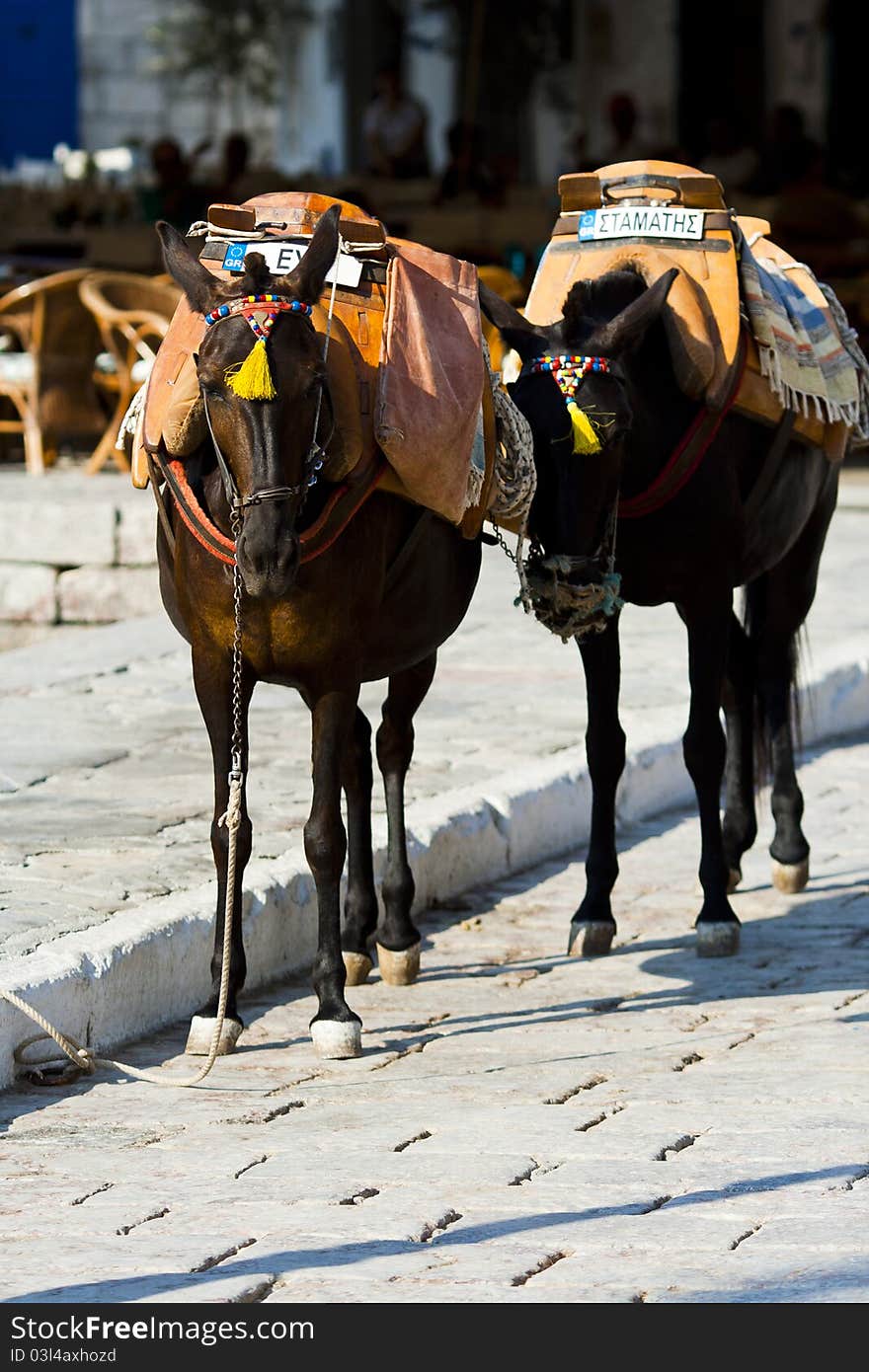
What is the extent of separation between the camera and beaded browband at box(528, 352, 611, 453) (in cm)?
592

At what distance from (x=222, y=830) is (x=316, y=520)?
0.78m

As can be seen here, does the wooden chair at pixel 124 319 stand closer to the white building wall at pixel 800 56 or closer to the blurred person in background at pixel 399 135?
the blurred person in background at pixel 399 135

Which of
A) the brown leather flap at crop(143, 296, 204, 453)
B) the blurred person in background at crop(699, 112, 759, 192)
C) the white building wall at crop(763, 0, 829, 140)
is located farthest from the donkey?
the white building wall at crop(763, 0, 829, 140)

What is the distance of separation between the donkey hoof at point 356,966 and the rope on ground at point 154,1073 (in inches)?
29.6

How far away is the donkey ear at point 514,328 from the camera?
20.3 ft

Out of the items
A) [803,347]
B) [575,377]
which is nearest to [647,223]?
[803,347]

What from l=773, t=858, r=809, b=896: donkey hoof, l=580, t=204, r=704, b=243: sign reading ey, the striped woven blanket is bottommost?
l=773, t=858, r=809, b=896: donkey hoof

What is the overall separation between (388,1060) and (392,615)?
1.07m

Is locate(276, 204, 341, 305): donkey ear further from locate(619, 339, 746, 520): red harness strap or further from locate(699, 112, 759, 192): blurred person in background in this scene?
locate(699, 112, 759, 192): blurred person in background

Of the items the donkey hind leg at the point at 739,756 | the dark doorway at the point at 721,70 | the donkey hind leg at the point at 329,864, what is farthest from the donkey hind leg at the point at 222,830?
the dark doorway at the point at 721,70

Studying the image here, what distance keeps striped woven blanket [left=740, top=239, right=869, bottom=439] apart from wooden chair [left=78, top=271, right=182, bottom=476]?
7.34 meters

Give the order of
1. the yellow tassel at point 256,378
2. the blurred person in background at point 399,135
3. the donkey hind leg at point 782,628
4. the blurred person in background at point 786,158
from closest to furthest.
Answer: the yellow tassel at point 256,378
the donkey hind leg at point 782,628
the blurred person in background at point 786,158
the blurred person in background at point 399,135

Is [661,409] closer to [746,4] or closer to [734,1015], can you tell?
[734,1015]
